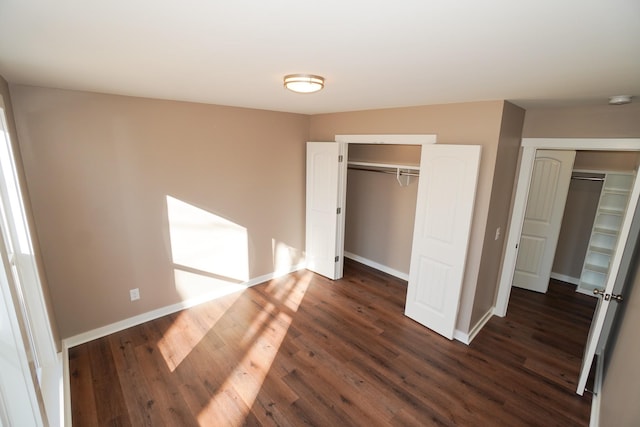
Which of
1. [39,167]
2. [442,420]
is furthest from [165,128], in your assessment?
[442,420]

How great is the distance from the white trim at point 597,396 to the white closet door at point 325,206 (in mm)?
2772

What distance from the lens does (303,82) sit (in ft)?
5.84

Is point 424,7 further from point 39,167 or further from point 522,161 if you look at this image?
point 39,167

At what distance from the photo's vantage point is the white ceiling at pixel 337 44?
0.92 m

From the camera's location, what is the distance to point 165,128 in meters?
2.94

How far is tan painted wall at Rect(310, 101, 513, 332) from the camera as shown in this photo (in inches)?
101

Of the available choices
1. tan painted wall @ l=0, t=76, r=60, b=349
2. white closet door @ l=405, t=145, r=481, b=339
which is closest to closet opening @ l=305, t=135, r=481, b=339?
white closet door @ l=405, t=145, r=481, b=339

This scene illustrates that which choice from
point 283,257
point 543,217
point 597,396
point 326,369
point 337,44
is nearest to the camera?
point 337,44

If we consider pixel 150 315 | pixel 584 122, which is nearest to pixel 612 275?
pixel 584 122

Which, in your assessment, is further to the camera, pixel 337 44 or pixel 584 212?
pixel 584 212

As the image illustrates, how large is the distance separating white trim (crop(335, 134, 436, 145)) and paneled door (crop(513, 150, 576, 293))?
1911mm

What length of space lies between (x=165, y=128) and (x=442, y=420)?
3447 mm

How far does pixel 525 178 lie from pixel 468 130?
0.92m

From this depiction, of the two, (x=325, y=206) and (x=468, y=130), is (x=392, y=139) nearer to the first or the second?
(x=468, y=130)
